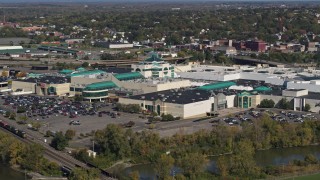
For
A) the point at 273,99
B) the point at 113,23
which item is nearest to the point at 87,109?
the point at 273,99

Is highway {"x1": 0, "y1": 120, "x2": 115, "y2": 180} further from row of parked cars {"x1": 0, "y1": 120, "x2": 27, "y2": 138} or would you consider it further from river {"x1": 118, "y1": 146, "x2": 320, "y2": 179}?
river {"x1": 118, "y1": 146, "x2": 320, "y2": 179}

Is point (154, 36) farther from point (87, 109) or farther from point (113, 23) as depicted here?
point (87, 109)

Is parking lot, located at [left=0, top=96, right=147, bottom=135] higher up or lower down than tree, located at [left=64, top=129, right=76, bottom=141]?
lower down

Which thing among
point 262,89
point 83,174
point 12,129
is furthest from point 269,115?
point 83,174

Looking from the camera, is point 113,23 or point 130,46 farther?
point 113,23

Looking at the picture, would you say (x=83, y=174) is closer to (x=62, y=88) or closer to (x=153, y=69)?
(x=62, y=88)

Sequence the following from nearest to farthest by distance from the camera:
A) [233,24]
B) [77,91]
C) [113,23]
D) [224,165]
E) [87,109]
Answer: [224,165]
[87,109]
[77,91]
[233,24]
[113,23]

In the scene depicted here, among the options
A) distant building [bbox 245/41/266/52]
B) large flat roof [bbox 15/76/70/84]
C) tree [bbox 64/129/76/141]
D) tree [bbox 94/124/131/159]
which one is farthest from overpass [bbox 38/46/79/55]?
tree [bbox 94/124/131/159]
